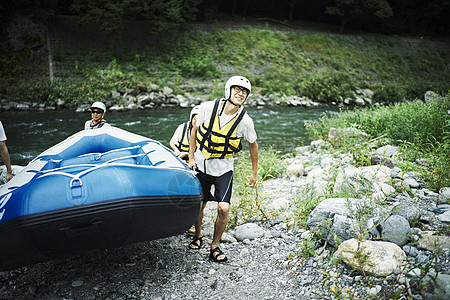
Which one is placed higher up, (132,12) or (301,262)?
(132,12)

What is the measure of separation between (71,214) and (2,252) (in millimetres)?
508

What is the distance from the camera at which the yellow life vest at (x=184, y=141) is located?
3.97 m

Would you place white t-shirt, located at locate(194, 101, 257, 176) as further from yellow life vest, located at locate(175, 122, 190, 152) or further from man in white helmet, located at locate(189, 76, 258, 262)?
yellow life vest, located at locate(175, 122, 190, 152)

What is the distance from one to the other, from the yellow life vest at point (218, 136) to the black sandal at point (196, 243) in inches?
35.3

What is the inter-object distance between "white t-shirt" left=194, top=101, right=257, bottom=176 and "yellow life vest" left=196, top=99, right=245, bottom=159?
37 millimetres

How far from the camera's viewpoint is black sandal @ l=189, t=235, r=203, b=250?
3.07 meters

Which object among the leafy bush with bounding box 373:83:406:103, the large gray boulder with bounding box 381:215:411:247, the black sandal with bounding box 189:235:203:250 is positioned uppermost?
the large gray boulder with bounding box 381:215:411:247

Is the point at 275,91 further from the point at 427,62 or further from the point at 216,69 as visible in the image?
the point at 427,62

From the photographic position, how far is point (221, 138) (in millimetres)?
2785

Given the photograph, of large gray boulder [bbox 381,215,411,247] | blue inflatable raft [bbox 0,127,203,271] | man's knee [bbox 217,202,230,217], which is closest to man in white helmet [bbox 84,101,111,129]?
blue inflatable raft [bbox 0,127,203,271]

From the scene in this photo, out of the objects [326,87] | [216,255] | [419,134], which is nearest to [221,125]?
[216,255]

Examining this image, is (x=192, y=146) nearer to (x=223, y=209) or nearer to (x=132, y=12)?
(x=223, y=209)

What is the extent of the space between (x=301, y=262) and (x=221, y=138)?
1310 mm

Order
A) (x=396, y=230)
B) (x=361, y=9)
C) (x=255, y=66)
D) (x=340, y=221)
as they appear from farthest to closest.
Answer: (x=361, y=9) → (x=255, y=66) → (x=340, y=221) → (x=396, y=230)
